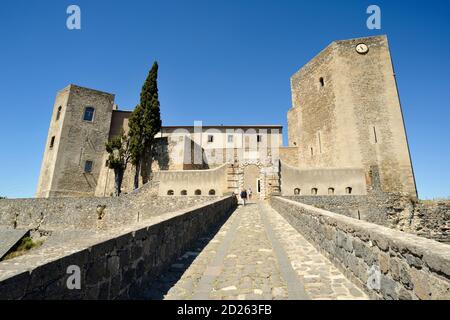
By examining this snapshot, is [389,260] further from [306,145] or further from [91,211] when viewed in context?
[306,145]

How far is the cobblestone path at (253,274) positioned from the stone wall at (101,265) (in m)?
0.35

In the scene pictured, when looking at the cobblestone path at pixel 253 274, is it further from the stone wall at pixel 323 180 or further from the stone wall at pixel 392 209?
the stone wall at pixel 323 180

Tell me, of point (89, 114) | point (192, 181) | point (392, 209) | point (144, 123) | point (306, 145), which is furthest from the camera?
point (89, 114)

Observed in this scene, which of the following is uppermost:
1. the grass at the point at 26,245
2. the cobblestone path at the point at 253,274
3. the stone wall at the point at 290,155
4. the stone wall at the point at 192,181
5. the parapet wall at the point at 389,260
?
the stone wall at the point at 290,155

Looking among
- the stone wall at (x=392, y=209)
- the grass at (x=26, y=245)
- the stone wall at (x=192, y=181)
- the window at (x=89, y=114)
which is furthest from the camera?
the window at (x=89, y=114)

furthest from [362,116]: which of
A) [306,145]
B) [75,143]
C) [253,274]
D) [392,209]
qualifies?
[75,143]

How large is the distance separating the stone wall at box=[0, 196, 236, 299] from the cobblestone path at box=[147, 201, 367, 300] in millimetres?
351

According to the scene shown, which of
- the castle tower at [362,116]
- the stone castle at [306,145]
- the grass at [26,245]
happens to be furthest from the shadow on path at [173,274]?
the grass at [26,245]

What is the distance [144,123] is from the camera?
25.9 meters

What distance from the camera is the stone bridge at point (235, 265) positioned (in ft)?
6.63

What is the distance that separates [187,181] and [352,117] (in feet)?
52.1

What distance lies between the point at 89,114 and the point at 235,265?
30.0 m
